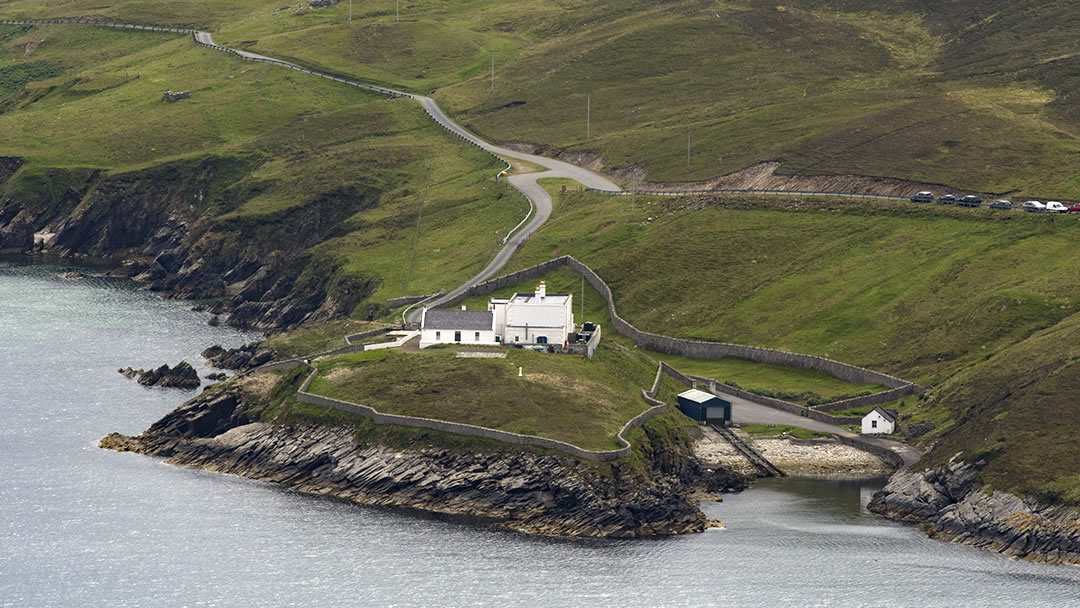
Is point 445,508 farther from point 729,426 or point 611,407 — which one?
point 729,426

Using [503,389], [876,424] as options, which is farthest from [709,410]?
[503,389]

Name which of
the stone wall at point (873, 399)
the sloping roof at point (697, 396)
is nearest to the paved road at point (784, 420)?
the stone wall at point (873, 399)

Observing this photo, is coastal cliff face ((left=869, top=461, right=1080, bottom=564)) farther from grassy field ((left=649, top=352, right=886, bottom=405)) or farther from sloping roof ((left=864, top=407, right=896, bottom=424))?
grassy field ((left=649, top=352, right=886, bottom=405))

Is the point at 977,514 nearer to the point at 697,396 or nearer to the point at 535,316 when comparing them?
the point at 697,396

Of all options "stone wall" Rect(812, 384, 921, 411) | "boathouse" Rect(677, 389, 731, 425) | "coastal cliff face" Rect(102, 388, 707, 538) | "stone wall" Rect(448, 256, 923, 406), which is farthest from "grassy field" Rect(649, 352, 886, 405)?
"coastal cliff face" Rect(102, 388, 707, 538)

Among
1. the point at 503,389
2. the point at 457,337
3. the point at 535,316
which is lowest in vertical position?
the point at 503,389
